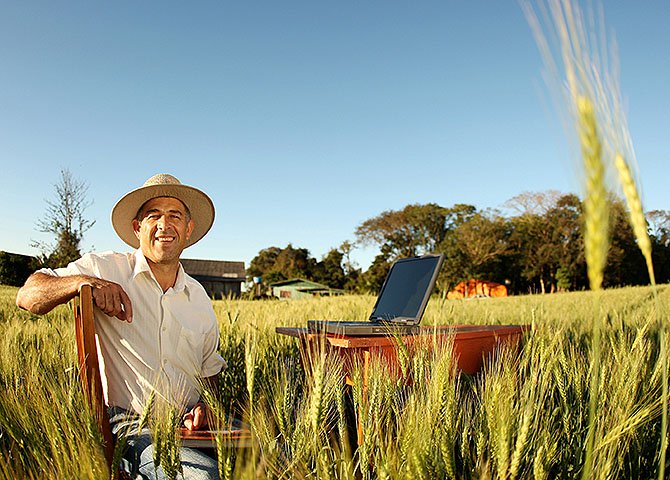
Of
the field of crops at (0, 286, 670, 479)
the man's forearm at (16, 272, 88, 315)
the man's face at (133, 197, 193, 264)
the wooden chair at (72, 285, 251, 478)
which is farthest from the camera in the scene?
the man's face at (133, 197, 193, 264)

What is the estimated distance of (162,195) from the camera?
260 centimetres

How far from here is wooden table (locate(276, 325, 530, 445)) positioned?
1980 millimetres

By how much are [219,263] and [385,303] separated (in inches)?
1781

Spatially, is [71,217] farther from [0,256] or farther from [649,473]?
[649,473]

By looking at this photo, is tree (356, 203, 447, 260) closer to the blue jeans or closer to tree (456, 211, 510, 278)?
tree (456, 211, 510, 278)

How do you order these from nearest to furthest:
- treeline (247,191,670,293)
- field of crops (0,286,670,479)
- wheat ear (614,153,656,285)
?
wheat ear (614,153,656,285)
field of crops (0,286,670,479)
treeline (247,191,670,293)

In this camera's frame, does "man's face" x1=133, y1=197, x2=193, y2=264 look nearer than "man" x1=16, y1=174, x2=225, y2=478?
No

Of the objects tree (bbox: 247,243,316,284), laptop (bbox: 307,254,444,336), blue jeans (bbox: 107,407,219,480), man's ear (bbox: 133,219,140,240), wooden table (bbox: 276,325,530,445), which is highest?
tree (bbox: 247,243,316,284)

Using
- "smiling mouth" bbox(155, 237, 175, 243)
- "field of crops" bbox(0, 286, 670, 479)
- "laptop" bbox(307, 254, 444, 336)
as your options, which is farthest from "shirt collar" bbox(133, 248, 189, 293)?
"laptop" bbox(307, 254, 444, 336)

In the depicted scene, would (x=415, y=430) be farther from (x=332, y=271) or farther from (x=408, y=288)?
(x=332, y=271)

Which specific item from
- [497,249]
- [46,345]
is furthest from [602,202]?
→ [497,249]

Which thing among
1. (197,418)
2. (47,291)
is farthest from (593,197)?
(47,291)

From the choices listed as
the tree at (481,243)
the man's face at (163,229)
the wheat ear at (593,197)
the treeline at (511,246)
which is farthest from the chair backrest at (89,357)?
the tree at (481,243)

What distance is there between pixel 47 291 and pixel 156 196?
76 cm
